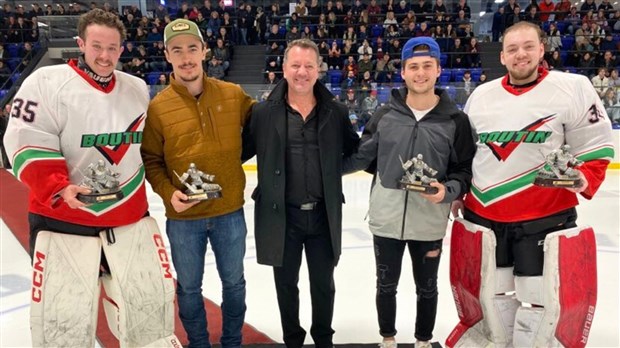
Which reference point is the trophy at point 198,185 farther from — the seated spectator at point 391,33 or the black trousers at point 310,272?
the seated spectator at point 391,33

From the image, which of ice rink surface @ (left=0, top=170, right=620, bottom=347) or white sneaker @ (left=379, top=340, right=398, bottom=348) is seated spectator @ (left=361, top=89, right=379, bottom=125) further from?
white sneaker @ (left=379, top=340, right=398, bottom=348)

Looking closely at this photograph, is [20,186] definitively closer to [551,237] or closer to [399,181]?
[399,181]

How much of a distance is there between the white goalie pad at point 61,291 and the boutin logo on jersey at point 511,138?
5.81 feet

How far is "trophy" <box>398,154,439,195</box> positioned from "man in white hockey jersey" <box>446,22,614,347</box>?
0.30 m

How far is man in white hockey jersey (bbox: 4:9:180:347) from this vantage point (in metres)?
1.89

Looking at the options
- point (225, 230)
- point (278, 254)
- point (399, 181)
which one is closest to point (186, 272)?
point (225, 230)

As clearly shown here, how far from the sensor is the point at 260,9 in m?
13.3

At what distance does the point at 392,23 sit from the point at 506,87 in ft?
32.7

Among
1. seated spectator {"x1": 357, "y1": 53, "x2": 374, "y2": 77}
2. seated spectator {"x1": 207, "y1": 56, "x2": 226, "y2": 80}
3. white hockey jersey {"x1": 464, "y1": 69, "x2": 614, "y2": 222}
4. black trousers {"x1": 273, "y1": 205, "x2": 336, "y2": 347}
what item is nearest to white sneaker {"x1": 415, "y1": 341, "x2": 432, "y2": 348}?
black trousers {"x1": 273, "y1": 205, "x2": 336, "y2": 347}

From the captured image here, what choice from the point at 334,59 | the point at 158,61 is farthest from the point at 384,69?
the point at 158,61

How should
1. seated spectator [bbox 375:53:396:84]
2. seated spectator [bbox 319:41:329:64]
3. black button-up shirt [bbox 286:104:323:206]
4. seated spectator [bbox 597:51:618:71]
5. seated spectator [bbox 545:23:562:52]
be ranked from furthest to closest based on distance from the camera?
1. seated spectator [bbox 319:41:329:64]
2. seated spectator [bbox 545:23:562:52]
3. seated spectator [bbox 597:51:618:71]
4. seated spectator [bbox 375:53:396:84]
5. black button-up shirt [bbox 286:104:323:206]

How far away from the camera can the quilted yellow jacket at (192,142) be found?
2.18 metres

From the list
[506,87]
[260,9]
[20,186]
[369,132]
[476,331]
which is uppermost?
[260,9]

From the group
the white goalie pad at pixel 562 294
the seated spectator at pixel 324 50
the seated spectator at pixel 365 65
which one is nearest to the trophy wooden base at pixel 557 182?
the white goalie pad at pixel 562 294
